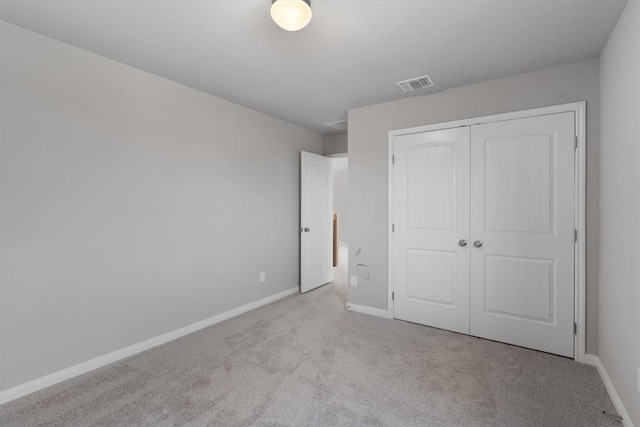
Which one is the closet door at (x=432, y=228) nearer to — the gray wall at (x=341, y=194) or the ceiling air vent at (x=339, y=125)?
the ceiling air vent at (x=339, y=125)

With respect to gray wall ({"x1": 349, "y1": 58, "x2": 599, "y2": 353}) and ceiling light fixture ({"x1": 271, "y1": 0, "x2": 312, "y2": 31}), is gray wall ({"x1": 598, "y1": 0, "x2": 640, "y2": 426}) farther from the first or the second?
ceiling light fixture ({"x1": 271, "y1": 0, "x2": 312, "y2": 31})

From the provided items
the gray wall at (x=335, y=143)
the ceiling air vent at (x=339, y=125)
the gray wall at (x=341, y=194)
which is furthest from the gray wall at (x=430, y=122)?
the gray wall at (x=341, y=194)

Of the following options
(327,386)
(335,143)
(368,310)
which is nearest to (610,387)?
(327,386)

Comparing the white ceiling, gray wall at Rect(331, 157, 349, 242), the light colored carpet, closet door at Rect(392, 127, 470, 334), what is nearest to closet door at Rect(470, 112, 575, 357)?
closet door at Rect(392, 127, 470, 334)

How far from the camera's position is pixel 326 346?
8.73 feet

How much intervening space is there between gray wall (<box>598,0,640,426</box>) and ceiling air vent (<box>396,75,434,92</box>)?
1.22 m

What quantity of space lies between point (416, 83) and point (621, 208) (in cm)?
181

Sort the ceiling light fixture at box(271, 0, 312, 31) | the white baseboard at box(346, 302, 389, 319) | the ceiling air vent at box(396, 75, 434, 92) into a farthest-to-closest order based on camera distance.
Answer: the white baseboard at box(346, 302, 389, 319), the ceiling air vent at box(396, 75, 434, 92), the ceiling light fixture at box(271, 0, 312, 31)

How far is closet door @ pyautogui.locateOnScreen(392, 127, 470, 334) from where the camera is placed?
115 inches

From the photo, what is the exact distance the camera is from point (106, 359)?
7.73 feet

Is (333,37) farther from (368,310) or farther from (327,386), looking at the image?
(368,310)

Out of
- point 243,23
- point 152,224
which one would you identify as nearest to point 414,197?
point 243,23

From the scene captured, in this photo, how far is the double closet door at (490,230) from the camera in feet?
8.16

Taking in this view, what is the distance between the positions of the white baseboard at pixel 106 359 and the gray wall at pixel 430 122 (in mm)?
1552
